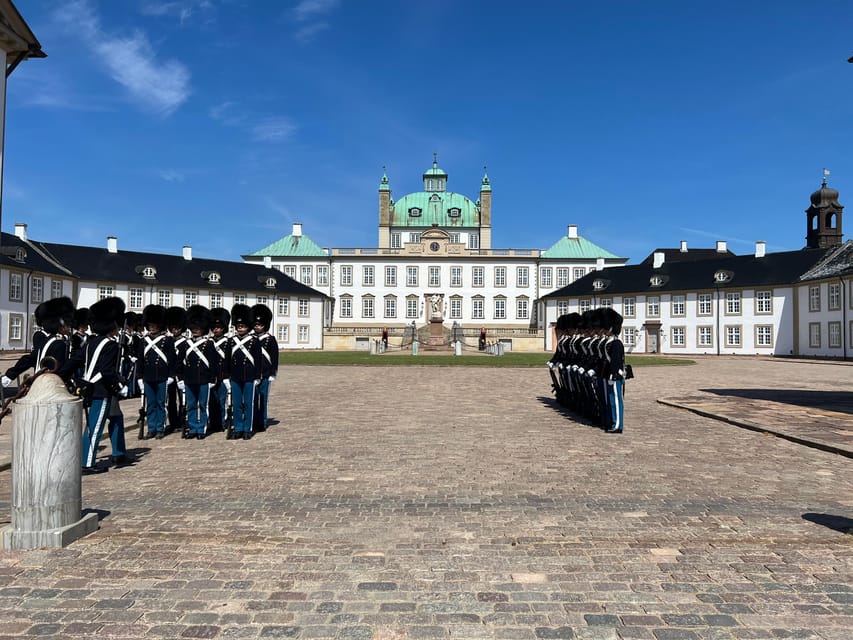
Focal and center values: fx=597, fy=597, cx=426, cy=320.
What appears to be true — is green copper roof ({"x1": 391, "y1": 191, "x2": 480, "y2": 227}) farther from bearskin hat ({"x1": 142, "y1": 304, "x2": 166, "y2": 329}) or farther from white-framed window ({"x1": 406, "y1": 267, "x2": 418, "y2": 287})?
bearskin hat ({"x1": 142, "y1": 304, "x2": 166, "y2": 329})

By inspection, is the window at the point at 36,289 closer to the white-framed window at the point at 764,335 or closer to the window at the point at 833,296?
the white-framed window at the point at 764,335

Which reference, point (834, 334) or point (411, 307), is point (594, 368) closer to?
point (834, 334)

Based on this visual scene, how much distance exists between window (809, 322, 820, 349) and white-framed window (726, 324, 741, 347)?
596 cm

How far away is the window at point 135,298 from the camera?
57594 mm

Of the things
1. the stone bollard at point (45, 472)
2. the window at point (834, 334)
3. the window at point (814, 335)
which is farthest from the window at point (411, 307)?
the stone bollard at point (45, 472)

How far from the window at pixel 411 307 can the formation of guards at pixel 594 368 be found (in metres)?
61.0

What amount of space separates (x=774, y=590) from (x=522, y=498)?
2.60 m

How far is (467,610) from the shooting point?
3.59 m

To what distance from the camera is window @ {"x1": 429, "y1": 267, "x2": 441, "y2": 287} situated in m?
75.2

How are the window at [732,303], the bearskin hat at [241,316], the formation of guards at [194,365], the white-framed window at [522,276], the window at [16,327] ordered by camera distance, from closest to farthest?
the formation of guards at [194,365], the bearskin hat at [241,316], the window at [16,327], the window at [732,303], the white-framed window at [522,276]

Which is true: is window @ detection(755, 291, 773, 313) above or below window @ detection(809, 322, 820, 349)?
above

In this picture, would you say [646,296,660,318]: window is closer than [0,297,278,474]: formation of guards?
No

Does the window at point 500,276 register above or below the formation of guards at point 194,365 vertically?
above

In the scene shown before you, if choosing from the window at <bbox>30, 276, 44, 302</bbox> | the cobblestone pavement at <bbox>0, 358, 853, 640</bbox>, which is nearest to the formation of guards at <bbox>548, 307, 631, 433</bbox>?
the cobblestone pavement at <bbox>0, 358, 853, 640</bbox>
